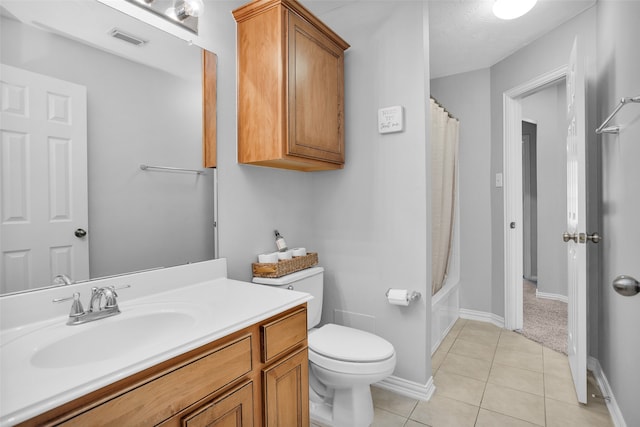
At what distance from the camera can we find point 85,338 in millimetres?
984

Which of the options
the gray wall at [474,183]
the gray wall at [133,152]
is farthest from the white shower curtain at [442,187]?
the gray wall at [133,152]

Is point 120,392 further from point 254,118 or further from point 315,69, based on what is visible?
point 315,69

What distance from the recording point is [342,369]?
1.53m

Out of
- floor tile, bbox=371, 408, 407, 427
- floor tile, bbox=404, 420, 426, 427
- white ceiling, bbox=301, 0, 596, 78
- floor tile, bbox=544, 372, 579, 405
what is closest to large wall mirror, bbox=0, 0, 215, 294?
white ceiling, bbox=301, 0, 596, 78

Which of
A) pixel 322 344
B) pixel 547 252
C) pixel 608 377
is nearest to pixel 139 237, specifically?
pixel 322 344

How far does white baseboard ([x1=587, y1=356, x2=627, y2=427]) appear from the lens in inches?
62.7

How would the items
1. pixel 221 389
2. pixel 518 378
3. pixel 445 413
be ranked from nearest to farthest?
pixel 221 389
pixel 445 413
pixel 518 378

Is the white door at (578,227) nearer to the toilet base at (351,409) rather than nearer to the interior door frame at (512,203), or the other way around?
the interior door frame at (512,203)

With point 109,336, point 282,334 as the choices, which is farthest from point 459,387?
point 109,336

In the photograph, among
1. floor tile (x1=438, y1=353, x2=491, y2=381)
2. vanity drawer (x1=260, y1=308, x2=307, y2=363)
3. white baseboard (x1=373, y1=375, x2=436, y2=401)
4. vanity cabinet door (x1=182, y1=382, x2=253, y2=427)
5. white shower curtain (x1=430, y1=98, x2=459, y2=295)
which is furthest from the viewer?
white shower curtain (x1=430, y1=98, x2=459, y2=295)

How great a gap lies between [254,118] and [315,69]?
0.47 metres

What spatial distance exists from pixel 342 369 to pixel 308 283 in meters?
0.55

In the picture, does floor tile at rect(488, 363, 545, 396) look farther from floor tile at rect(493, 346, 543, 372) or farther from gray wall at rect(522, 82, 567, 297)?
gray wall at rect(522, 82, 567, 297)

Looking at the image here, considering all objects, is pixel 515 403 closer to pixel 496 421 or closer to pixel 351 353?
pixel 496 421
